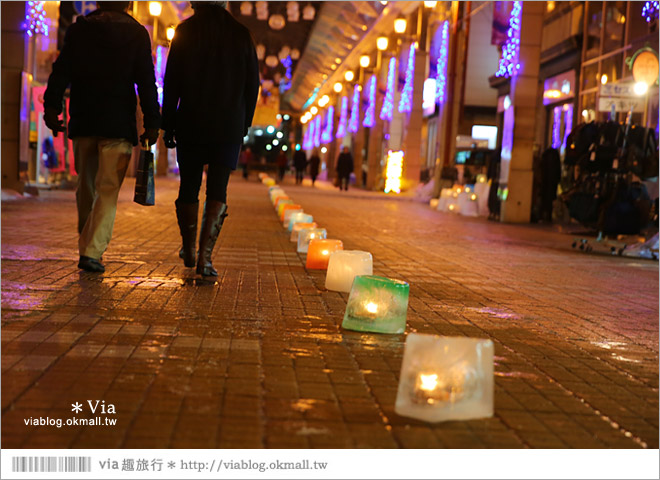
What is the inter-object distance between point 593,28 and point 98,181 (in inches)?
789

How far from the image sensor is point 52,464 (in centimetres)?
282

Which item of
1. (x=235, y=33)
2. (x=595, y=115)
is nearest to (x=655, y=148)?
(x=595, y=115)

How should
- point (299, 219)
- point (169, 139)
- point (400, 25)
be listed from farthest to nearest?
point (400, 25)
point (299, 219)
point (169, 139)

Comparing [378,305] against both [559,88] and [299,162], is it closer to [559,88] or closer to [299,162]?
[559,88]

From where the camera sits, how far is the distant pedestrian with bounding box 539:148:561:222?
2102cm

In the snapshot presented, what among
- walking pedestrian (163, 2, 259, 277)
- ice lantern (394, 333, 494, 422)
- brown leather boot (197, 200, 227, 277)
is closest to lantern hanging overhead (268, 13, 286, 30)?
walking pedestrian (163, 2, 259, 277)

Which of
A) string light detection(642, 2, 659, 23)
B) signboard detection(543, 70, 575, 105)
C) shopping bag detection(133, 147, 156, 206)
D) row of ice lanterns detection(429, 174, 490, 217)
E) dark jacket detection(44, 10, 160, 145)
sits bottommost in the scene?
row of ice lanterns detection(429, 174, 490, 217)

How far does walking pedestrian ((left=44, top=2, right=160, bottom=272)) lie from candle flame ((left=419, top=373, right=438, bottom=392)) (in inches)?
157

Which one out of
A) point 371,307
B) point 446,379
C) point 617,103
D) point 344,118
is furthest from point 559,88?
point 344,118

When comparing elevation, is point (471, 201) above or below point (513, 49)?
below

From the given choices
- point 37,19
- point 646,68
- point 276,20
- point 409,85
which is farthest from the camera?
point 276,20

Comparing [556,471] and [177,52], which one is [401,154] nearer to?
[177,52]

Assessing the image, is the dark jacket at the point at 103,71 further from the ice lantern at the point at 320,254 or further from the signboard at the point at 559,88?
the signboard at the point at 559,88

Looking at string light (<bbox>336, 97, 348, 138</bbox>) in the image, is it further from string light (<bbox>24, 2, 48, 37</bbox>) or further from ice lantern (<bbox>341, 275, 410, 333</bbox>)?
ice lantern (<bbox>341, 275, 410, 333</bbox>)
